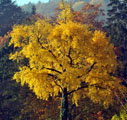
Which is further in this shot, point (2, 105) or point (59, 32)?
point (2, 105)

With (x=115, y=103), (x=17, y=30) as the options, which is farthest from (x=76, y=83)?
(x=115, y=103)

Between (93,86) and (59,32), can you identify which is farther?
(93,86)

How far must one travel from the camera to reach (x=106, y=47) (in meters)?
9.20

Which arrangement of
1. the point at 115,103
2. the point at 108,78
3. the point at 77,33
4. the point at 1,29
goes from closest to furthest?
1. the point at 77,33
2. the point at 108,78
3. the point at 115,103
4. the point at 1,29

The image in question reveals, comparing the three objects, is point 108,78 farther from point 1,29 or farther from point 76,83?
point 1,29

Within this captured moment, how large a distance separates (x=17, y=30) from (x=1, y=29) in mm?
30072

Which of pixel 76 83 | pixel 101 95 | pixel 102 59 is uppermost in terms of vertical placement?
pixel 102 59

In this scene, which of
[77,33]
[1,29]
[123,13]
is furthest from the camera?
[1,29]

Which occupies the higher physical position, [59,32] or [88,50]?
[59,32]

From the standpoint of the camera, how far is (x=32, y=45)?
876cm


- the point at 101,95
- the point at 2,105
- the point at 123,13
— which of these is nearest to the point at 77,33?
the point at 101,95

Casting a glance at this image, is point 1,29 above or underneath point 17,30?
above

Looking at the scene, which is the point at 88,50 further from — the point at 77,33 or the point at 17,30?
the point at 17,30

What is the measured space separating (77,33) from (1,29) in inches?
1283
